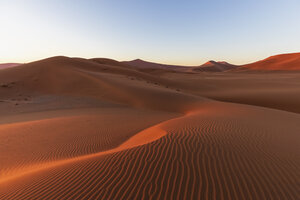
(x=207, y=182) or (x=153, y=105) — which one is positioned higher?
(x=207, y=182)

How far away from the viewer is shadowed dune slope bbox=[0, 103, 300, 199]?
2867mm

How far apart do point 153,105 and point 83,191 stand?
11.0 m

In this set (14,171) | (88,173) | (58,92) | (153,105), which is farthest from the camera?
(58,92)

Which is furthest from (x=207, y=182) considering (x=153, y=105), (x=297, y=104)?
(x=297, y=104)

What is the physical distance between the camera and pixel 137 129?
7.80 meters

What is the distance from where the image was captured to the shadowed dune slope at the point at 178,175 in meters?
2.87

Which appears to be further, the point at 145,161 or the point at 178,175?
the point at 145,161

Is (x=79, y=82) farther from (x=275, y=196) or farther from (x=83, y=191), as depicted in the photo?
(x=275, y=196)

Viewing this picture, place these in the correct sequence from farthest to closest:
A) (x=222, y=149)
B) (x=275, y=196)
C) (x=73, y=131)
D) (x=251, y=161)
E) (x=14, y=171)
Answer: (x=73, y=131)
(x=14, y=171)
(x=222, y=149)
(x=251, y=161)
(x=275, y=196)

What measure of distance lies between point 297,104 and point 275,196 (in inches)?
607

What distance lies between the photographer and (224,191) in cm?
285

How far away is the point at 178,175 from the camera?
3.18 meters

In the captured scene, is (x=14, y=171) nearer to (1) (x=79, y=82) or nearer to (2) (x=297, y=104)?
(1) (x=79, y=82)

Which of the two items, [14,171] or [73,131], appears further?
[73,131]
